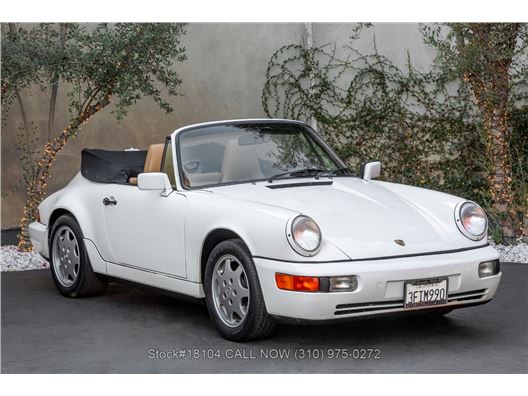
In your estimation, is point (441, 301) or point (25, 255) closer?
point (441, 301)

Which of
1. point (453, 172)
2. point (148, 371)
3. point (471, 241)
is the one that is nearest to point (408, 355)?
point (471, 241)

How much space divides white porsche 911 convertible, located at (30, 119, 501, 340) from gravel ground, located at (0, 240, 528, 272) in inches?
78.9

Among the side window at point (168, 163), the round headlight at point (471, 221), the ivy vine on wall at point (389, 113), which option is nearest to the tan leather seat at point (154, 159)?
the side window at point (168, 163)

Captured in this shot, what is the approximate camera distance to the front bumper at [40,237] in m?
8.13

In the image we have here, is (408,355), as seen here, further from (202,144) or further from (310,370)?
(202,144)

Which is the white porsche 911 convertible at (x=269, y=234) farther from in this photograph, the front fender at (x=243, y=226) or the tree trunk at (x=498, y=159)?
the tree trunk at (x=498, y=159)

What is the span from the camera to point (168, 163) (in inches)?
279

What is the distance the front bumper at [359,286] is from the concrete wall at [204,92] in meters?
6.80

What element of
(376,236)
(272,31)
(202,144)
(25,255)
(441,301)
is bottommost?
(25,255)

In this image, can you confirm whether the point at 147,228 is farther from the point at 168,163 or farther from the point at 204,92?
the point at 204,92

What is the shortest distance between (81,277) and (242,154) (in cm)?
183

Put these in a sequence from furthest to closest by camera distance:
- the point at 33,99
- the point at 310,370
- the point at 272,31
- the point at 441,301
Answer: the point at 272,31
the point at 33,99
the point at 441,301
the point at 310,370

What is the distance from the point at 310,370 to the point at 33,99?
25.2 feet

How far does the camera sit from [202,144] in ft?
22.7
